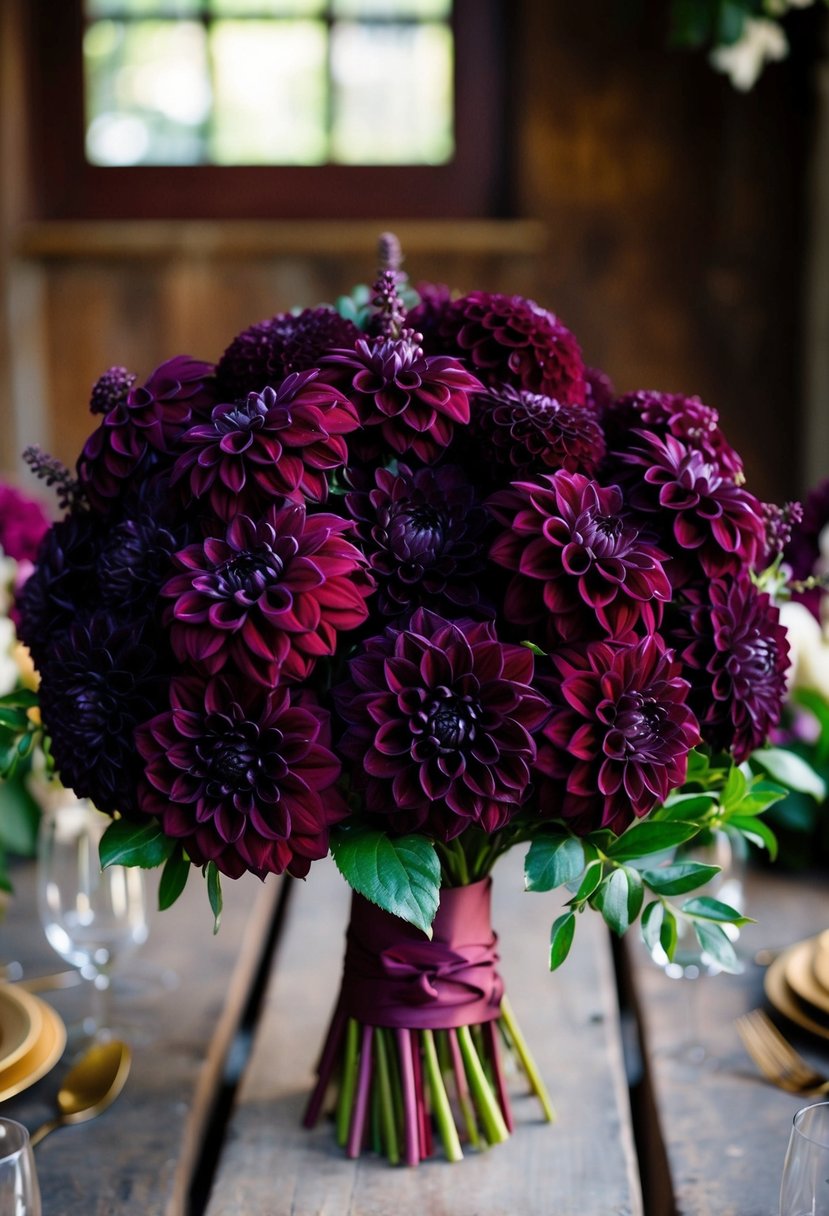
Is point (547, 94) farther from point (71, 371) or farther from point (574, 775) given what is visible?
point (574, 775)

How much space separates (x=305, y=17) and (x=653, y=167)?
2.80 feet

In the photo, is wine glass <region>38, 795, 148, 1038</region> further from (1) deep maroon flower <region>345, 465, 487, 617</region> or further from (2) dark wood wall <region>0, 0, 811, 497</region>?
(2) dark wood wall <region>0, 0, 811, 497</region>

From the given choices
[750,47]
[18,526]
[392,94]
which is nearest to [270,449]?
[18,526]

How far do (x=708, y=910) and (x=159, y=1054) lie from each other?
1.46 ft

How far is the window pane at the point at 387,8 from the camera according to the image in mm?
2918

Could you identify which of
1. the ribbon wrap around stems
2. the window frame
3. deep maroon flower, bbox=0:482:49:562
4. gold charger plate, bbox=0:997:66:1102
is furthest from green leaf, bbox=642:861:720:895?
the window frame

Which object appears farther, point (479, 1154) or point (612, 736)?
point (479, 1154)

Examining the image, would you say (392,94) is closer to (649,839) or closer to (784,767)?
(784,767)

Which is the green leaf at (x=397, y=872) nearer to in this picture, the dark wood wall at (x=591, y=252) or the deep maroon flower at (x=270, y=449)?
the deep maroon flower at (x=270, y=449)

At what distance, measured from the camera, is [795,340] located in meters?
2.96

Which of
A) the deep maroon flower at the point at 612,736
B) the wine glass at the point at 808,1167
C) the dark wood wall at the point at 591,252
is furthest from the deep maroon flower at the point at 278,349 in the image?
the dark wood wall at the point at 591,252

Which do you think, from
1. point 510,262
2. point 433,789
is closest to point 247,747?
point 433,789

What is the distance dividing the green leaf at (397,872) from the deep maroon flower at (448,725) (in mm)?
27

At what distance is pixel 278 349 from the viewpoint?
0.72 meters
